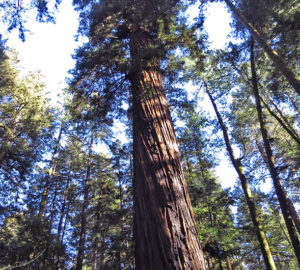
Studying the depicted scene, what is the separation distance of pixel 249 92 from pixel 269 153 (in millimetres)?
5518

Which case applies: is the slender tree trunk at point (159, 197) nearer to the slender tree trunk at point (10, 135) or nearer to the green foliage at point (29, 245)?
the green foliage at point (29, 245)

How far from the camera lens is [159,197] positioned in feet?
6.42

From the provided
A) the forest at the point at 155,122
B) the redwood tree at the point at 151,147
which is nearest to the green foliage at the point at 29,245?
the forest at the point at 155,122

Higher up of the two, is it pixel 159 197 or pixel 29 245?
pixel 29 245

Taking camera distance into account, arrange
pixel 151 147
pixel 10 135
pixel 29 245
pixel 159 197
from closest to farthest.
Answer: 1. pixel 159 197
2. pixel 151 147
3. pixel 29 245
4. pixel 10 135

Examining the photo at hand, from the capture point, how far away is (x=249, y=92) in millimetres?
11328

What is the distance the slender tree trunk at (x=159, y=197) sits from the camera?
5.37 feet

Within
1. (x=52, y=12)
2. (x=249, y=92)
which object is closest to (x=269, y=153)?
(x=249, y=92)

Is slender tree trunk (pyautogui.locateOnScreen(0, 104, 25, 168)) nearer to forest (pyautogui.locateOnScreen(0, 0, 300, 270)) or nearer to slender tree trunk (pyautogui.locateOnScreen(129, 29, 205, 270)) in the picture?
forest (pyautogui.locateOnScreen(0, 0, 300, 270))

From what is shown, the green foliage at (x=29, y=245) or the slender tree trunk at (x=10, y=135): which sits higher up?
the slender tree trunk at (x=10, y=135)

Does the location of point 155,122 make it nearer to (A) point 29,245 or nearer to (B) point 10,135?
(A) point 29,245

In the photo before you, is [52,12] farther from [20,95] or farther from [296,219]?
[296,219]

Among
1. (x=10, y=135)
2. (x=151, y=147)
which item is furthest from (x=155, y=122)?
(x=10, y=135)

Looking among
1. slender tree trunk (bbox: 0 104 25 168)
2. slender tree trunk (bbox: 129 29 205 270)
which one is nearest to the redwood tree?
slender tree trunk (bbox: 129 29 205 270)
